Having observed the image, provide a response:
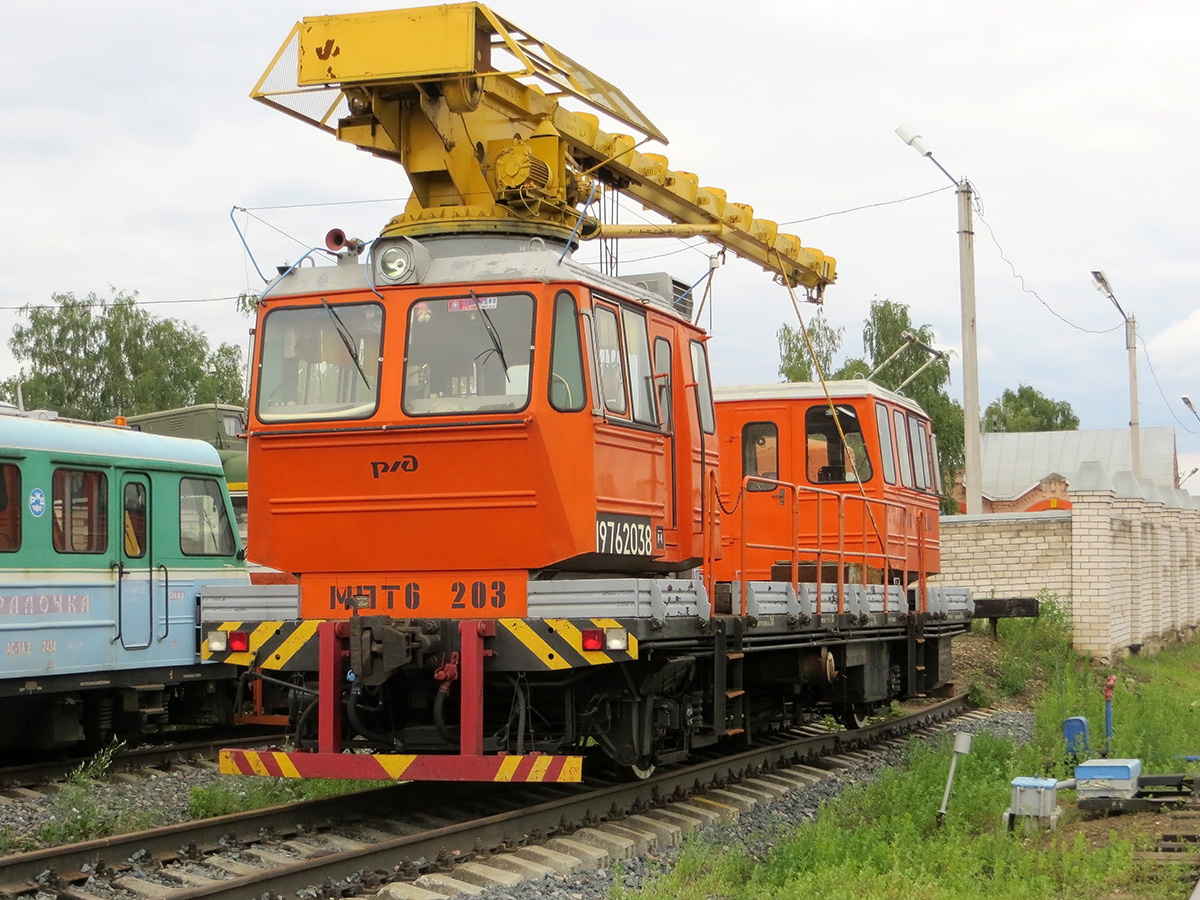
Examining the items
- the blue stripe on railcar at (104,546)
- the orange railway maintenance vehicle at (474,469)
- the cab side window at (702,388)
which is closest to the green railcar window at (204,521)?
the blue stripe on railcar at (104,546)

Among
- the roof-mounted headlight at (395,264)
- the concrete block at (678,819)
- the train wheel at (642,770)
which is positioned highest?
the roof-mounted headlight at (395,264)

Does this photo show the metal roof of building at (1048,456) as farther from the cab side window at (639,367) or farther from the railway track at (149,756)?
the cab side window at (639,367)

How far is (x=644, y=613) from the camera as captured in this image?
7.91 m

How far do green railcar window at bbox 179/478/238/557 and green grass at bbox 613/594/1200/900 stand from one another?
6685 mm

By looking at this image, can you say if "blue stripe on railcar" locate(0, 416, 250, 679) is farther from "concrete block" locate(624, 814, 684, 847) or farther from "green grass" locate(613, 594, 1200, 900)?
"green grass" locate(613, 594, 1200, 900)

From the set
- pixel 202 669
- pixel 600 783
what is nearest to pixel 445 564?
pixel 600 783

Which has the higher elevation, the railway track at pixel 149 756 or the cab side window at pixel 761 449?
the cab side window at pixel 761 449

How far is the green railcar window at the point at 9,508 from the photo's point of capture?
10961 mm

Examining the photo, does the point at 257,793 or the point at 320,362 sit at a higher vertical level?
the point at 320,362

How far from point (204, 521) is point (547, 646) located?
655 cm

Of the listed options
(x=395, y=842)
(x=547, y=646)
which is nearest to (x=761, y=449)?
(x=547, y=646)

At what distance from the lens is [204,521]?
13.4 metres

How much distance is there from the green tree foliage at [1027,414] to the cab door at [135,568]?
3322 inches

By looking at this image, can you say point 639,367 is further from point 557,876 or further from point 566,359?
point 557,876
